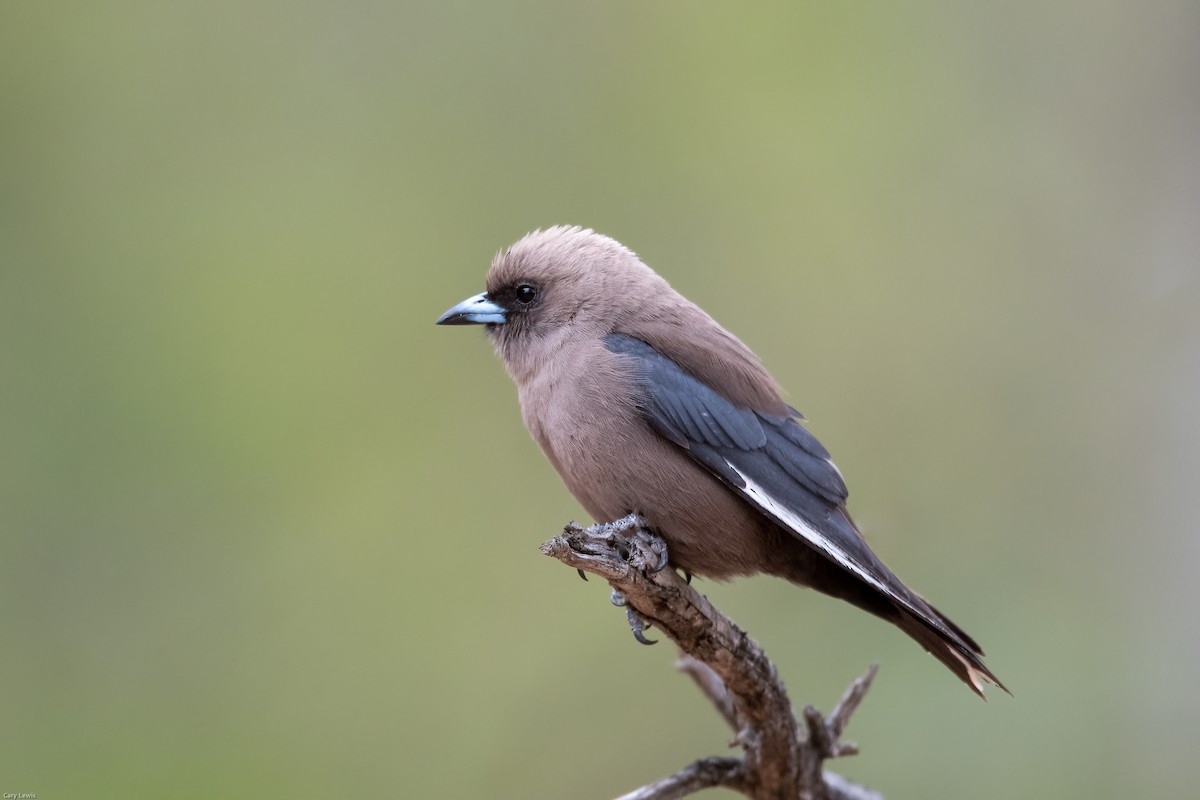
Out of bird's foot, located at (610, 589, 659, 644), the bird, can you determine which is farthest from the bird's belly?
bird's foot, located at (610, 589, 659, 644)

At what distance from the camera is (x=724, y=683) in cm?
390

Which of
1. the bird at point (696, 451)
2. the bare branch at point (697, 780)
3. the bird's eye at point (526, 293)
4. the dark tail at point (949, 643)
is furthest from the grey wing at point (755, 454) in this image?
the bare branch at point (697, 780)

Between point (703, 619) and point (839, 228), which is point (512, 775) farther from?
point (839, 228)

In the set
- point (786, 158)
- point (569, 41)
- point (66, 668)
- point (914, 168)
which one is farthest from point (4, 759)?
point (914, 168)

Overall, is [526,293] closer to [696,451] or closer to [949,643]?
[696,451]

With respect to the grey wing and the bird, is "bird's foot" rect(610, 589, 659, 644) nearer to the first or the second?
the bird

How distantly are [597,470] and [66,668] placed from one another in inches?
139

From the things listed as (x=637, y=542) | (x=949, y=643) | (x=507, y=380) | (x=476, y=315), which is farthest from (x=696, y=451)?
(x=507, y=380)

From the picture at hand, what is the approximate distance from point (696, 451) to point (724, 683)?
774 mm

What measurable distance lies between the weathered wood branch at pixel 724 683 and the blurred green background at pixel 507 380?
194cm

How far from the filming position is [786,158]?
23.2 ft

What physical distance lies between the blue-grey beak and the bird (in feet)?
0.66

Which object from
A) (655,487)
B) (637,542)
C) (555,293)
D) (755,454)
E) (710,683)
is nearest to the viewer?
(637,542)

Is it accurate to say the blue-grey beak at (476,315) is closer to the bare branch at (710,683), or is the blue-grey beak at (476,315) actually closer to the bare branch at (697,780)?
the bare branch at (710,683)
